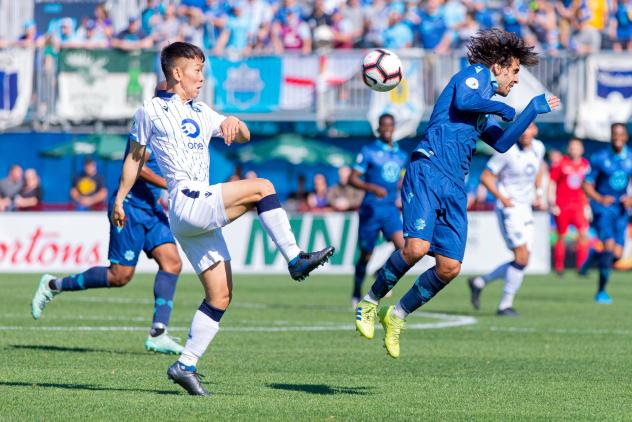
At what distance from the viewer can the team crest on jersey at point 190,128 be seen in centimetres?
865

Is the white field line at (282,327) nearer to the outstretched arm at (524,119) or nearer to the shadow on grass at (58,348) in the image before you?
the shadow on grass at (58,348)

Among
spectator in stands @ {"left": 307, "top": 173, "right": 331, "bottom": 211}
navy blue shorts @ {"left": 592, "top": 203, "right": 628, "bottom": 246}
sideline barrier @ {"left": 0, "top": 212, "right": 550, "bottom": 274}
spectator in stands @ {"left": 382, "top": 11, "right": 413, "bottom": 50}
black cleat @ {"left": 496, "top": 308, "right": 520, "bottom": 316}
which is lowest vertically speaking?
sideline barrier @ {"left": 0, "top": 212, "right": 550, "bottom": 274}

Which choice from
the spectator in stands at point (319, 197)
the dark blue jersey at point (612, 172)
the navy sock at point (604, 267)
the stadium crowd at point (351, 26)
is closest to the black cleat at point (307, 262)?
the navy sock at point (604, 267)

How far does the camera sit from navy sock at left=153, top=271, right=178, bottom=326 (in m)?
11.8

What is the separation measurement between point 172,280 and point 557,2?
2197 centimetres

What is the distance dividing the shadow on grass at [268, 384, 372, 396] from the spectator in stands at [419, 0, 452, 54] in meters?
21.9

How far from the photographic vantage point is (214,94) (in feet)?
98.4

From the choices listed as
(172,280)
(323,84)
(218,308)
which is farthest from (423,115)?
(218,308)

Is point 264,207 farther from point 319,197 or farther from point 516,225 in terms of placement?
point 319,197

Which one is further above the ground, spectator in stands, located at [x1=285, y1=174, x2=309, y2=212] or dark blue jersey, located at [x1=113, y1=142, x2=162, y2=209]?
dark blue jersey, located at [x1=113, y1=142, x2=162, y2=209]

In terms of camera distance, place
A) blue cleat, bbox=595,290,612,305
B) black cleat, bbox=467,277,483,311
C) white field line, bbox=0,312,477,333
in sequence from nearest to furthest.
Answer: white field line, bbox=0,312,477,333
black cleat, bbox=467,277,483,311
blue cleat, bbox=595,290,612,305

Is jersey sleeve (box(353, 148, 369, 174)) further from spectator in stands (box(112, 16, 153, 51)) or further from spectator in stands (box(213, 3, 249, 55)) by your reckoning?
spectator in stands (box(112, 16, 153, 51))

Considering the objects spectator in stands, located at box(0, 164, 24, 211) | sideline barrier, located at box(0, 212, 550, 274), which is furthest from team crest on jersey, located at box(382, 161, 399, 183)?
spectator in stands, located at box(0, 164, 24, 211)

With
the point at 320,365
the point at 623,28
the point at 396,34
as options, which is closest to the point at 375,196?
the point at 320,365
